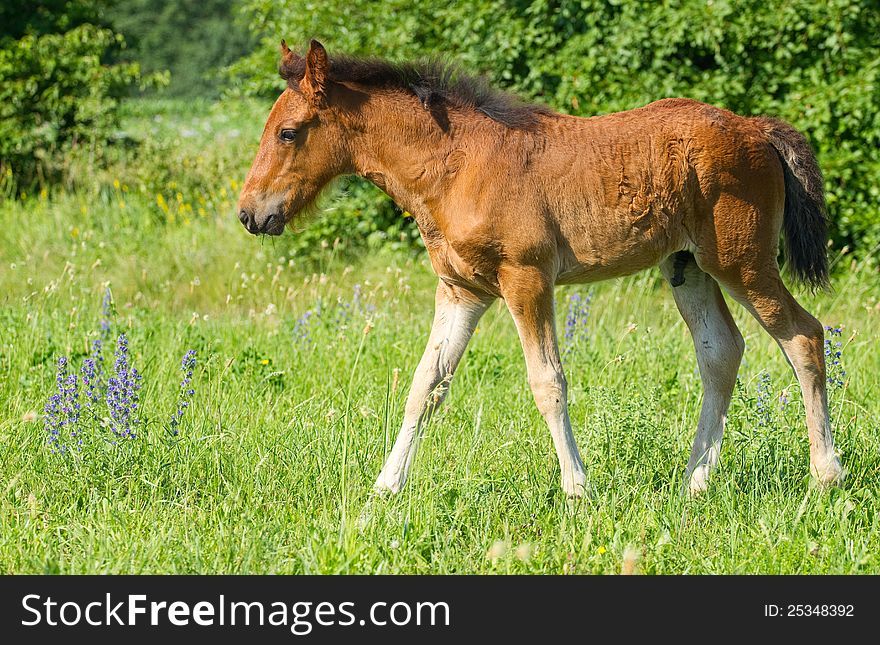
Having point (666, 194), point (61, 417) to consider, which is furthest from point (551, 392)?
point (61, 417)

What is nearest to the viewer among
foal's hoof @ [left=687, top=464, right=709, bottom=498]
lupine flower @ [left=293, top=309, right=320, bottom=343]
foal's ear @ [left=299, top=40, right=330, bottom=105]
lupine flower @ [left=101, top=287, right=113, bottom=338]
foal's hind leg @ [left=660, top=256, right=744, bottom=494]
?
foal's ear @ [left=299, top=40, right=330, bottom=105]

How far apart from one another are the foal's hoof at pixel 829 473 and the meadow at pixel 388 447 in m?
0.10

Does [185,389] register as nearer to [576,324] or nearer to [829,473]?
[576,324]

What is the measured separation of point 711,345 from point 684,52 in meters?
4.50

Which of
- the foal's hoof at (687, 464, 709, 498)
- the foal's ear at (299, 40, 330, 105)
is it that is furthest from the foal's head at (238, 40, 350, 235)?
the foal's hoof at (687, 464, 709, 498)

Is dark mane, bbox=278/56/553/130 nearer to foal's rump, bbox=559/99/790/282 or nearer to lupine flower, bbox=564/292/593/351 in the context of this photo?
foal's rump, bbox=559/99/790/282

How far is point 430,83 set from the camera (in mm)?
4375

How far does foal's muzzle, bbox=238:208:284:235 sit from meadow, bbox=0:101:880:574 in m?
0.24

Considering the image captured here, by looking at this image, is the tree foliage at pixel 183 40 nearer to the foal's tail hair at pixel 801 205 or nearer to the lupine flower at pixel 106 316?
the lupine flower at pixel 106 316

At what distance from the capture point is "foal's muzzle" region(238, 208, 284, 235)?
14.1ft

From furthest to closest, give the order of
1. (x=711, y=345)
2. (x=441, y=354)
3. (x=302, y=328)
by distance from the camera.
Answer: (x=302, y=328) → (x=711, y=345) → (x=441, y=354)

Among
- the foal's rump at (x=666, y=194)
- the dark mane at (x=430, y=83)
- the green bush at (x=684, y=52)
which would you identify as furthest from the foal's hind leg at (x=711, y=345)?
the green bush at (x=684, y=52)
